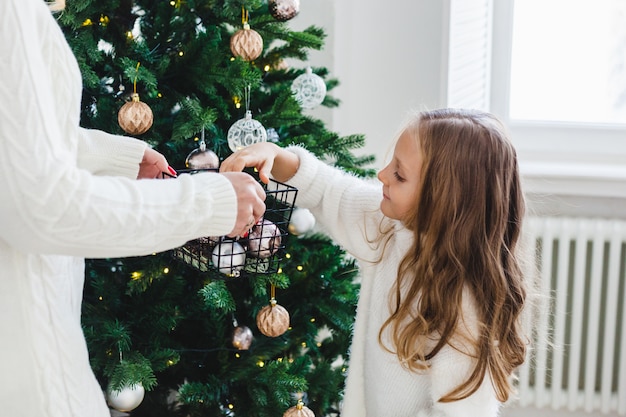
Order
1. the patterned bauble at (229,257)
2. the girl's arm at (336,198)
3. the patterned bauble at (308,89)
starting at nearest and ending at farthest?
the patterned bauble at (229,257) → the girl's arm at (336,198) → the patterned bauble at (308,89)

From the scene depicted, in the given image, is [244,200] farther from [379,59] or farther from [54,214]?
[379,59]

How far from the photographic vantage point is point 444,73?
2.17 meters

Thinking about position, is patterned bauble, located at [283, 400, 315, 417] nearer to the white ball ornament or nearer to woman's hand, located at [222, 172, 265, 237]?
the white ball ornament

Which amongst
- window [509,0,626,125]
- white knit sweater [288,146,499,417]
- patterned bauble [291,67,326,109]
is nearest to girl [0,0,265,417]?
white knit sweater [288,146,499,417]

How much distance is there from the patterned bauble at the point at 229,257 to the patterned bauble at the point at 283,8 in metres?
0.52

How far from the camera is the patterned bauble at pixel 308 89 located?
4.99ft

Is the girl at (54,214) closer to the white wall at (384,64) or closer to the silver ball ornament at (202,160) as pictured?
the silver ball ornament at (202,160)

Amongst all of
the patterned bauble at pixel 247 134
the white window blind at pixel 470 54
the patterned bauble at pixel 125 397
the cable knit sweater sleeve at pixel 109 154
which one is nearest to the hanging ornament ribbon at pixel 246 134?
the patterned bauble at pixel 247 134

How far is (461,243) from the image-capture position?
131 centimetres

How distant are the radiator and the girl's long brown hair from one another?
0.92 metres

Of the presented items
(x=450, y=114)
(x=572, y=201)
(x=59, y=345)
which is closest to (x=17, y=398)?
(x=59, y=345)

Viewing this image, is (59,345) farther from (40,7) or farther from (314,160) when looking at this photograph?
(314,160)

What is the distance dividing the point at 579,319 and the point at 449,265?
113 centimetres

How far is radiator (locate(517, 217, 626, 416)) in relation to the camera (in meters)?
2.22
